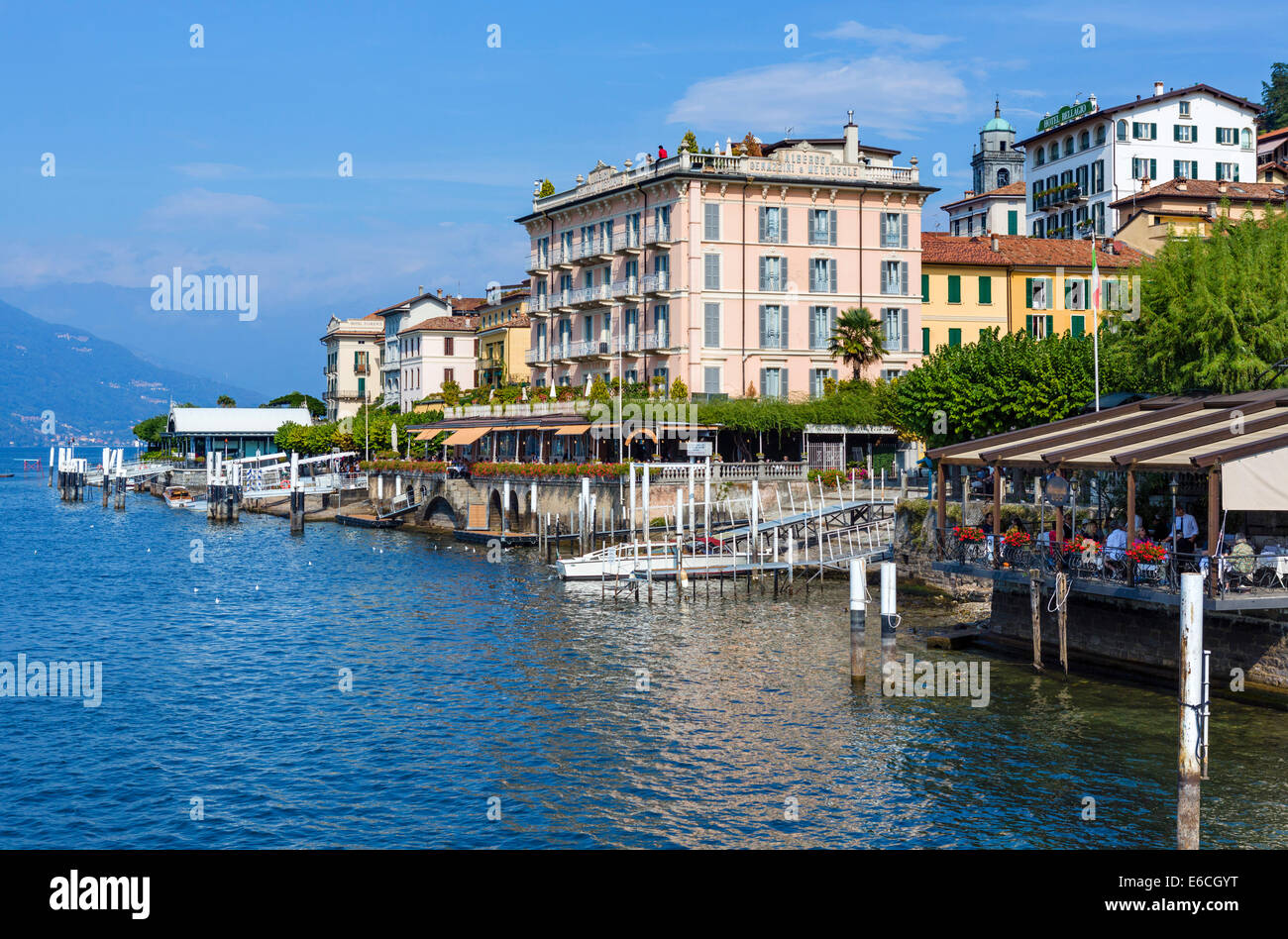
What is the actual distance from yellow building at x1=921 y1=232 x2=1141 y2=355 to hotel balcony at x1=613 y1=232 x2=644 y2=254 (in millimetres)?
18462

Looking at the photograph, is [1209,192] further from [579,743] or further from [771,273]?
[579,743]

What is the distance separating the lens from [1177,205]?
82.2 metres

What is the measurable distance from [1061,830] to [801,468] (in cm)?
4852

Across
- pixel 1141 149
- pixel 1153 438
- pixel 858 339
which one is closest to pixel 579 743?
pixel 1153 438

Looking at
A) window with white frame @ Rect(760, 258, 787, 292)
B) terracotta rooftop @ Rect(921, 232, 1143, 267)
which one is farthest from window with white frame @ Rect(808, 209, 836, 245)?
terracotta rooftop @ Rect(921, 232, 1143, 267)

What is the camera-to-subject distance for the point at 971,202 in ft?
376

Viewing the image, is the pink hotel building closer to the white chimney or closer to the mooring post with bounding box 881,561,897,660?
the white chimney

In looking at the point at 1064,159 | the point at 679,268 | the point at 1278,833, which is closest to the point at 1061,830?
the point at 1278,833

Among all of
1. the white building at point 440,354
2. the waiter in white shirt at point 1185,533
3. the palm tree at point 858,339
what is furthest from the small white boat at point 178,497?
the waiter in white shirt at point 1185,533

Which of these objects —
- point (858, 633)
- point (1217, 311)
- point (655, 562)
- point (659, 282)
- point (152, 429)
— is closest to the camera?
point (858, 633)

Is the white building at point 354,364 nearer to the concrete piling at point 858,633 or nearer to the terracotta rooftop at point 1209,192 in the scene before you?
the terracotta rooftop at point 1209,192

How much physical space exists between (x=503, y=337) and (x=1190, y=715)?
10082 centimetres

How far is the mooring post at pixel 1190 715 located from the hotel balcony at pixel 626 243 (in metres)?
61.8

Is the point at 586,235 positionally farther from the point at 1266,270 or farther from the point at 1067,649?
the point at 1067,649
